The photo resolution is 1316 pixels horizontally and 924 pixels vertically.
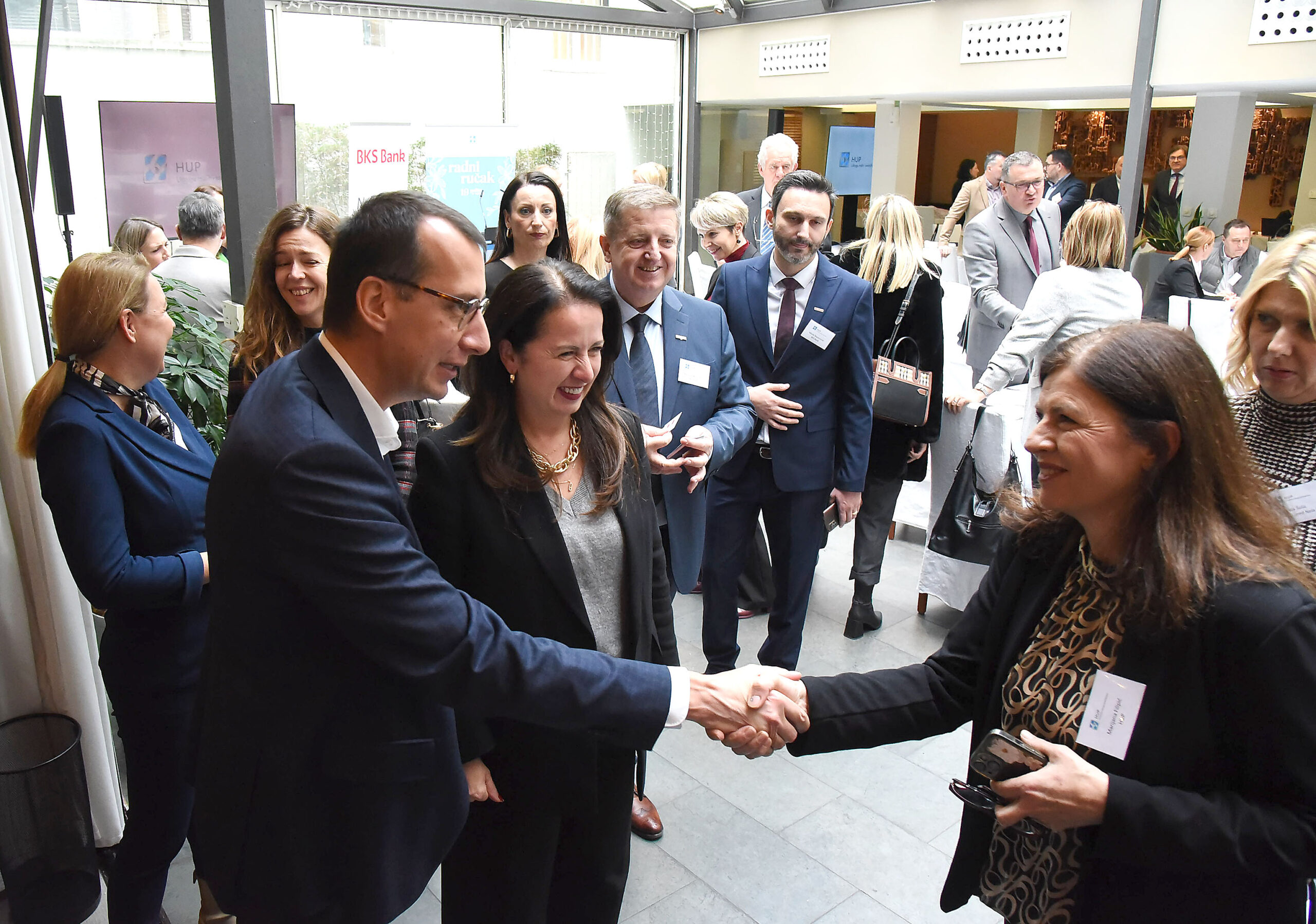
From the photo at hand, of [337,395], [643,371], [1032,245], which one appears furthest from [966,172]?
[337,395]

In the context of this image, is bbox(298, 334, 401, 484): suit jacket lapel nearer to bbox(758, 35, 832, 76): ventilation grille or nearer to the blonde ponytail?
the blonde ponytail

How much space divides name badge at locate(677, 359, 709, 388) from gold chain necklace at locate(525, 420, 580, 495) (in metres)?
0.94

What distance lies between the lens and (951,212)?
8234 millimetres

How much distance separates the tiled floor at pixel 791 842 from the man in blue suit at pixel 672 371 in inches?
25.4

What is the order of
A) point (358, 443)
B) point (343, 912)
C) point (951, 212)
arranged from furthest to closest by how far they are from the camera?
1. point (951, 212)
2. point (343, 912)
3. point (358, 443)

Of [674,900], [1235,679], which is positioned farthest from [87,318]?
[1235,679]

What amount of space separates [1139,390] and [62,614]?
2.58m

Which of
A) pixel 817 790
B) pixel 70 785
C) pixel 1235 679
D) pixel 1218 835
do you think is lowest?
pixel 817 790

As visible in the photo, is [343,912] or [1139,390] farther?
[343,912]

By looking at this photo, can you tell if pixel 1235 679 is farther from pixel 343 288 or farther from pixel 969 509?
pixel 969 509

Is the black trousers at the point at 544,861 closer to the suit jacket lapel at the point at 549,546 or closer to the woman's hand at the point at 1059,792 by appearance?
the suit jacket lapel at the point at 549,546

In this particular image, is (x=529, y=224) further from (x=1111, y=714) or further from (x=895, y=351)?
(x=1111, y=714)

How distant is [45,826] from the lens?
7.97 feet

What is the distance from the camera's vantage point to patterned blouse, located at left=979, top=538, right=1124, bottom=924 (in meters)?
1.40
